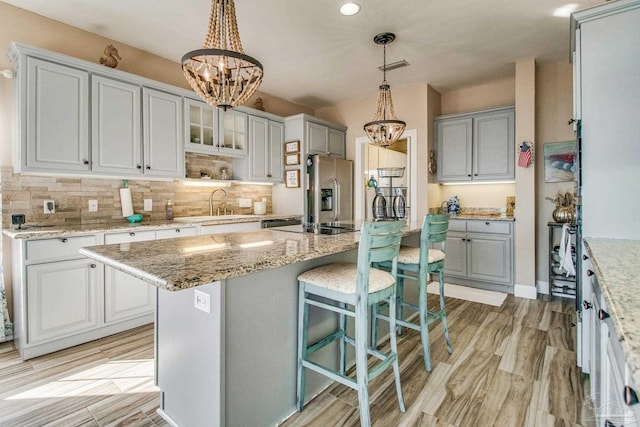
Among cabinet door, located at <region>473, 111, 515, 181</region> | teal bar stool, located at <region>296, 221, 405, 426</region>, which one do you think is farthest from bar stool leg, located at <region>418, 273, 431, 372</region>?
cabinet door, located at <region>473, 111, 515, 181</region>

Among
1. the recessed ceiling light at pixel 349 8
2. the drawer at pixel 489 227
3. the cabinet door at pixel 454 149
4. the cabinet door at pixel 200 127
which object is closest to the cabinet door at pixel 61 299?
the cabinet door at pixel 200 127

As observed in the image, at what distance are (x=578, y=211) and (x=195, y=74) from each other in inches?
98.8

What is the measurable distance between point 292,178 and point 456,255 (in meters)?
2.51

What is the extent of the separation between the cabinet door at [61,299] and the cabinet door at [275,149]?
8.30ft

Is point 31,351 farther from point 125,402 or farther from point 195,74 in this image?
point 195,74

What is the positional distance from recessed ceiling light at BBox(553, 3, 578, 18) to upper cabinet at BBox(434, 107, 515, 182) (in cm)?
132

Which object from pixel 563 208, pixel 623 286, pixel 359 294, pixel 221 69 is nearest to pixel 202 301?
pixel 359 294

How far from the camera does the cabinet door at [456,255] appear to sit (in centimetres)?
424

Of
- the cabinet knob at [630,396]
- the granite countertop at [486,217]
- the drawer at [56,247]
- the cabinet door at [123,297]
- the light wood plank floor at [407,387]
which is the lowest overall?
the light wood plank floor at [407,387]

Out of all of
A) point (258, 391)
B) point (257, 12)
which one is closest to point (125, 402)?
point (258, 391)

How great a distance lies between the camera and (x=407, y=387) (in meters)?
2.00

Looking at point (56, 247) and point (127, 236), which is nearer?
point (56, 247)

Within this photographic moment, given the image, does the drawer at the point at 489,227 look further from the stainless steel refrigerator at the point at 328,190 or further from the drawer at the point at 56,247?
the drawer at the point at 56,247

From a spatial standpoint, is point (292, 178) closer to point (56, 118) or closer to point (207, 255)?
point (56, 118)
